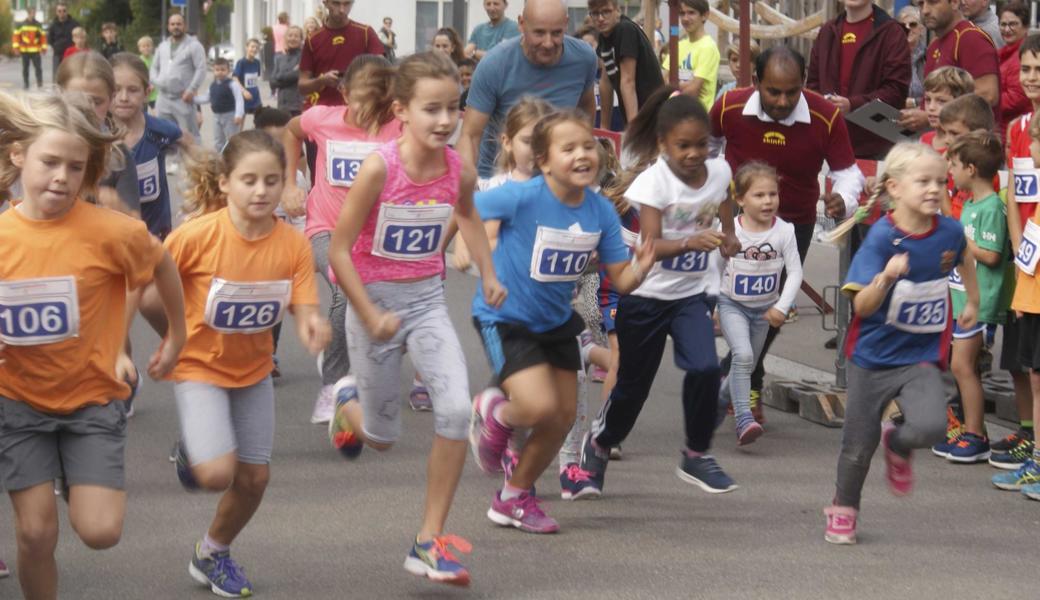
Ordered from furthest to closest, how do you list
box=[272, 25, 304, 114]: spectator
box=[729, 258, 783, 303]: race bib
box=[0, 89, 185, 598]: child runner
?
box=[272, 25, 304, 114]: spectator < box=[729, 258, 783, 303]: race bib < box=[0, 89, 185, 598]: child runner

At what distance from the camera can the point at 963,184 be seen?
7.62m

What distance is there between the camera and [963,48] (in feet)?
30.9

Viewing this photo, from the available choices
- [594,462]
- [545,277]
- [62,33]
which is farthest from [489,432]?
[62,33]

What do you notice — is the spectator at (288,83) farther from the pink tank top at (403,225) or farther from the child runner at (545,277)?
the pink tank top at (403,225)

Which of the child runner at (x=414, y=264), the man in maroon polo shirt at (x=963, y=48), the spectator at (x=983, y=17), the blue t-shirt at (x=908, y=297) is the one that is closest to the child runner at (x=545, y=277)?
the child runner at (x=414, y=264)

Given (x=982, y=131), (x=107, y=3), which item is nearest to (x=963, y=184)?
(x=982, y=131)

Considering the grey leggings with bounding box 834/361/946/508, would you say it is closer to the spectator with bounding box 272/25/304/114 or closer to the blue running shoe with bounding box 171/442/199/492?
the blue running shoe with bounding box 171/442/199/492

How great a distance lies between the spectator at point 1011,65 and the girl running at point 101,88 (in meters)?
4.44

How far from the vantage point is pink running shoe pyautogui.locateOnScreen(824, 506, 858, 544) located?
623cm

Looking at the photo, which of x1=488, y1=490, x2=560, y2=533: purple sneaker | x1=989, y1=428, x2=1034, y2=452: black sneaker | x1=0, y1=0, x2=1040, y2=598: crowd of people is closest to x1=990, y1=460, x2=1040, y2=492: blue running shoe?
x1=0, y1=0, x2=1040, y2=598: crowd of people

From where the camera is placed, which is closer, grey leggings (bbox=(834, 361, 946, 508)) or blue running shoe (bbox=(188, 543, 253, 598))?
blue running shoe (bbox=(188, 543, 253, 598))

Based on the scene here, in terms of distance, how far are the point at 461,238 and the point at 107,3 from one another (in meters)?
71.8

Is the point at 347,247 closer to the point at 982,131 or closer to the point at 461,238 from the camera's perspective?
the point at 461,238

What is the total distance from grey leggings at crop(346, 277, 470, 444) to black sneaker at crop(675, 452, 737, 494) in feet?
4.67
